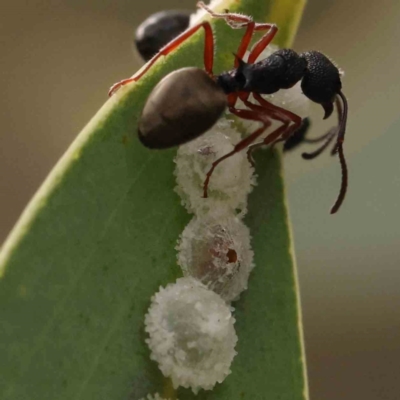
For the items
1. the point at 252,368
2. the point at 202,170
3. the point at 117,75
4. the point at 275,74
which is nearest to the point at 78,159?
the point at 202,170

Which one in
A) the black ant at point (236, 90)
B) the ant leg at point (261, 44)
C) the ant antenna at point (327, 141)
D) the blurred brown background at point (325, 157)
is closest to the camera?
the black ant at point (236, 90)

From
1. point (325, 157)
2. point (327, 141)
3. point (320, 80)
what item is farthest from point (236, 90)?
point (325, 157)

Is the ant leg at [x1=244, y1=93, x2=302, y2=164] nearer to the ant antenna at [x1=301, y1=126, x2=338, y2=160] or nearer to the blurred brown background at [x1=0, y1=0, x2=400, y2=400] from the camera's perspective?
the ant antenna at [x1=301, y1=126, x2=338, y2=160]

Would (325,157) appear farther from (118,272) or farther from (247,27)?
(118,272)

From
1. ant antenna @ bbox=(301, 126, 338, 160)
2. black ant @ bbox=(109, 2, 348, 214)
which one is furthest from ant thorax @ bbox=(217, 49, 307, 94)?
ant antenna @ bbox=(301, 126, 338, 160)

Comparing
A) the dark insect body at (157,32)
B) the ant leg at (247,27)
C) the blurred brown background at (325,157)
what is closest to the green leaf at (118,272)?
the ant leg at (247,27)

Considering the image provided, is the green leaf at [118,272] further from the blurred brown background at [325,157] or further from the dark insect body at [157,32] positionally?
the blurred brown background at [325,157]
